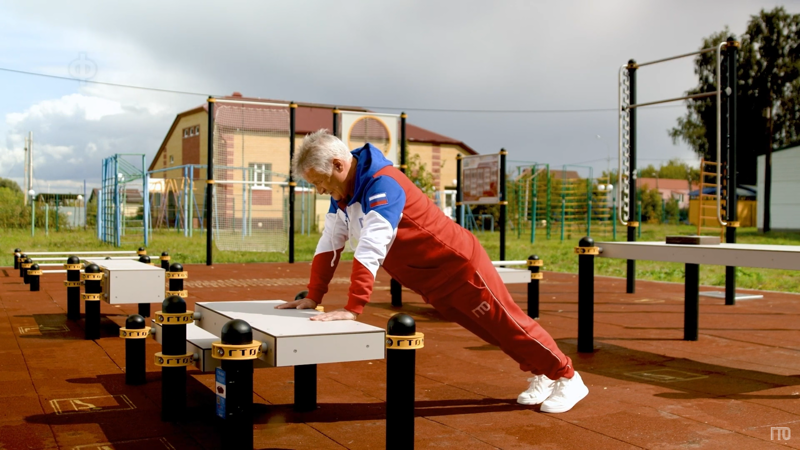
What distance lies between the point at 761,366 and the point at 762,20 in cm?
4140

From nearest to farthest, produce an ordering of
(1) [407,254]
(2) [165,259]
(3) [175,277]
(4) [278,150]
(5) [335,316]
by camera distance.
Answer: (5) [335,316]
(1) [407,254]
(3) [175,277]
(2) [165,259]
(4) [278,150]

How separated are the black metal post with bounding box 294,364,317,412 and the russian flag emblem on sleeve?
1.28 m

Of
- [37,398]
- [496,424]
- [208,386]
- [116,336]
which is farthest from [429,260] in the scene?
[116,336]

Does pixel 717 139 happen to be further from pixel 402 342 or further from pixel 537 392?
pixel 402 342

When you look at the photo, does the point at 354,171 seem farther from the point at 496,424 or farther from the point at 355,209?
the point at 496,424

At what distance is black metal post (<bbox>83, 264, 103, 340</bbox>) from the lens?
22.2ft

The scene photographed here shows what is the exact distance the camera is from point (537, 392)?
462 centimetres

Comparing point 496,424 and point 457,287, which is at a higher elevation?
point 457,287

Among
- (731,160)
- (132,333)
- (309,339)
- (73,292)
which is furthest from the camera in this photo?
(731,160)

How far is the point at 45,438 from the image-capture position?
12.4ft

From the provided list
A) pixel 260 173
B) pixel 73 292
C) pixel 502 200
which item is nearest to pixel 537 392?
pixel 73 292

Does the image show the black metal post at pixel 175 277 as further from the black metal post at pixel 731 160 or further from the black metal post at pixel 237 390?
the black metal post at pixel 731 160

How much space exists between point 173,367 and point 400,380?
176 centimetres

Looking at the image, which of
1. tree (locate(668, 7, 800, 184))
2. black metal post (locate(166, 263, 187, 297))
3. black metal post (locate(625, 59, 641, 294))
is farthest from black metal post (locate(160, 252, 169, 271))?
tree (locate(668, 7, 800, 184))
